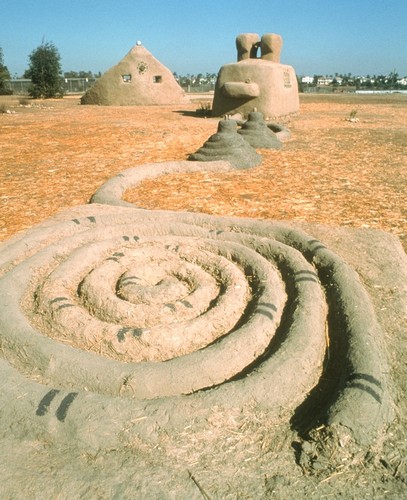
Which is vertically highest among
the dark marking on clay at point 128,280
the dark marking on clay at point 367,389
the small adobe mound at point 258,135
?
the small adobe mound at point 258,135

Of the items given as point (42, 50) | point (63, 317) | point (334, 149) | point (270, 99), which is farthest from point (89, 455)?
point (42, 50)

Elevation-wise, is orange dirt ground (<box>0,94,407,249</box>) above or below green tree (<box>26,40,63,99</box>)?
below

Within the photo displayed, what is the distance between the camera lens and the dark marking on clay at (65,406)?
1.64m

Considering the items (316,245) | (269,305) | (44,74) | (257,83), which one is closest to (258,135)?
(257,83)

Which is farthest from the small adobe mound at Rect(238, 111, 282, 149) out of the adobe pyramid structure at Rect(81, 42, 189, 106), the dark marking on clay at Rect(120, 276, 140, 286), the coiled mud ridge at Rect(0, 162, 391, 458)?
the adobe pyramid structure at Rect(81, 42, 189, 106)

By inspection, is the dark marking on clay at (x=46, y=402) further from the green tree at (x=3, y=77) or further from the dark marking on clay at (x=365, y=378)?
the green tree at (x=3, y=77)

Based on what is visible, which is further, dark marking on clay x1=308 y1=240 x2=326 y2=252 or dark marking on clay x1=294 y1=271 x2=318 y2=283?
dark marking on clay x1=308 y1=240 x2=326 y2=252

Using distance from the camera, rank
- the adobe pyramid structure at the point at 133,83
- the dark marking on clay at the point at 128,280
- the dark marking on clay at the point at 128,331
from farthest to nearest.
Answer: the adobe pyramid structure at the point at 133,83, the dark marking on clay at the point at 128,280, the dark marking on clay at the point at 128,331

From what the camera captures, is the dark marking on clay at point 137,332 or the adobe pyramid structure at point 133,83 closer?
the dark marking on clay at point 137,332

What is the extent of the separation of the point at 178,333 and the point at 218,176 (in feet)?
11.7

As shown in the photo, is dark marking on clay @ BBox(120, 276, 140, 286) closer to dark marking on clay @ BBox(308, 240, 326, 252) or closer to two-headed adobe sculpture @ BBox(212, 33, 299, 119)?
dark marking on clay @ BBox(308, 240, 326, 252)

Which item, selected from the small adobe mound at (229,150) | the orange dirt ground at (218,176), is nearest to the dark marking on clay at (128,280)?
the orange dirt ground at (218,176)

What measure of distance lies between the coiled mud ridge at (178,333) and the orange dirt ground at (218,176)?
3.71ft

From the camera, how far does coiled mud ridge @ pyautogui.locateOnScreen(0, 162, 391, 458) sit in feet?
5.49
